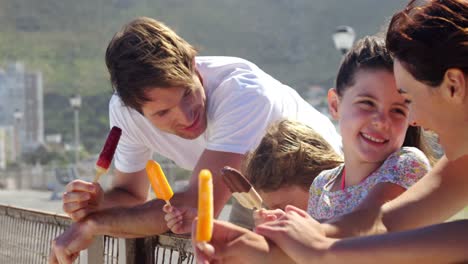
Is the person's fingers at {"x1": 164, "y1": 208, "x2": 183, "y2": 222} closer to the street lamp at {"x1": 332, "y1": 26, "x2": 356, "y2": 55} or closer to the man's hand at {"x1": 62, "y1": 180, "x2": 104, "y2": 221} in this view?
the man's hand at {"x1": 62, "y1": 180, "x2": 104, "y2": 221}

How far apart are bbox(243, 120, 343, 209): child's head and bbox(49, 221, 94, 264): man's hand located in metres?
0.59

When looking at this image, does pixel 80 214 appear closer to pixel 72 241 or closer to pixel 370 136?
pixel 72 241

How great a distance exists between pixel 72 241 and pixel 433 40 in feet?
5.26

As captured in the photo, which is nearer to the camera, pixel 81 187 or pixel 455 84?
pixel 455 84

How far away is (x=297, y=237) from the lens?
1.59 metres

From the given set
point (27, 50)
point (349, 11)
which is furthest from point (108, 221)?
point (349, 11)

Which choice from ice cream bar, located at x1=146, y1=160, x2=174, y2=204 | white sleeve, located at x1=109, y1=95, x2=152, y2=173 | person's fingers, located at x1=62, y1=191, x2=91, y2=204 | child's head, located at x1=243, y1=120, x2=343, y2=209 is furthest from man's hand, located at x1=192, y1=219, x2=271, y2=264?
white sleeve, located at x1=109, y1=95, x2=152, y2=173

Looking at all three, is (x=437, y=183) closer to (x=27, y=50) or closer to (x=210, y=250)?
(x=210, y=250)

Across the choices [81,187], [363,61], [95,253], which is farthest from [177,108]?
[363,61]

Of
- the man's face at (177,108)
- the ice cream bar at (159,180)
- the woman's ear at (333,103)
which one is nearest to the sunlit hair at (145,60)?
the man's face at (177,108)

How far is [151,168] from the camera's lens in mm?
1973

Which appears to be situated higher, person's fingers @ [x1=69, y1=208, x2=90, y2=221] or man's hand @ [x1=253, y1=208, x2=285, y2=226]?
man's hand @ [x1=253, y1=208, x2=285, y2=226]

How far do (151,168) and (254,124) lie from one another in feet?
3.66

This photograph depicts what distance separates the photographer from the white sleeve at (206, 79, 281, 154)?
117 inches
